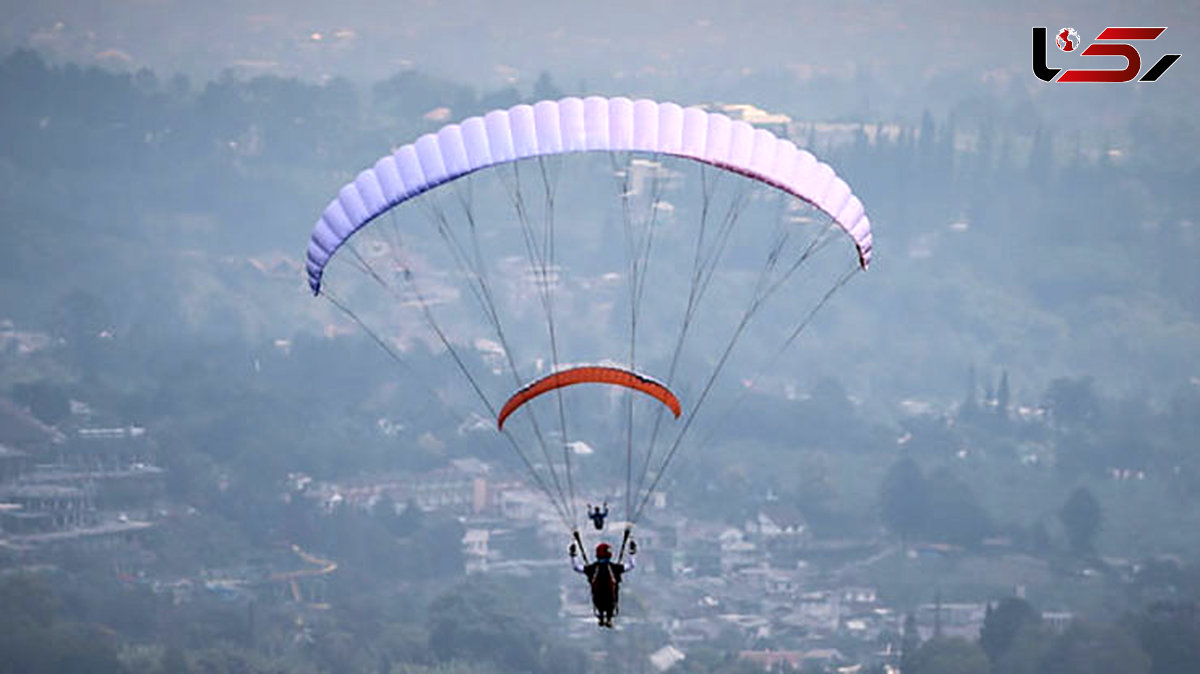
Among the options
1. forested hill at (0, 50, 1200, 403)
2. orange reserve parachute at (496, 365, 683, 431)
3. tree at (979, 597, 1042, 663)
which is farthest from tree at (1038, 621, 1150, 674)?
orange reserve parachute at (496, 365, 683, 431)

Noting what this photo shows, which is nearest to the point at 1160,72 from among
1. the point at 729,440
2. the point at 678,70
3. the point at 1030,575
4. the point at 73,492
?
the point at 678,70

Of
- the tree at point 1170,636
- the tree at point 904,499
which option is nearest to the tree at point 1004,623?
the tree at point 1170,636

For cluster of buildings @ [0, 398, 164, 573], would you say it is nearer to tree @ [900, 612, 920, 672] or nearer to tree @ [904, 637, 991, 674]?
tree @ [900, 612, 920, 672]

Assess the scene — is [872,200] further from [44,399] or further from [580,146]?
[580,146]

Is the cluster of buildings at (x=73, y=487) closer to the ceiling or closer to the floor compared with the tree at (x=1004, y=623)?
closer to the ceiling

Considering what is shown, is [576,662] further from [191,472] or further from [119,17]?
[119,17]

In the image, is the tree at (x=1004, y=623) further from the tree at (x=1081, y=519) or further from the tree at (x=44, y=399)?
the tree at (x=44, y=399)
